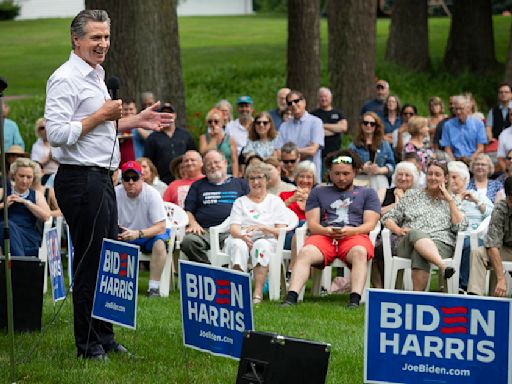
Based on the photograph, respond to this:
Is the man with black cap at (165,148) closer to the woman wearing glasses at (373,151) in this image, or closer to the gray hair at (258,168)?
the woman wearing glasses at (373,151)

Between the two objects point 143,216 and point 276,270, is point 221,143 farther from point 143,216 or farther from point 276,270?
point 276,270

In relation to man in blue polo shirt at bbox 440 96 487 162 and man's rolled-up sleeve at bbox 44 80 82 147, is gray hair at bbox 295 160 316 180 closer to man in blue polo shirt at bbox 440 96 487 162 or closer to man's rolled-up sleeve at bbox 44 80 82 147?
man in blue polo shirt at bbox 440 96 487 162

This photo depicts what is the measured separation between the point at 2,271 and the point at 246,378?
380 cm

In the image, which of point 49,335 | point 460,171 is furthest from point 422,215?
point 49,335

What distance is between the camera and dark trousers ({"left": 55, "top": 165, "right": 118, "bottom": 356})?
7.82m

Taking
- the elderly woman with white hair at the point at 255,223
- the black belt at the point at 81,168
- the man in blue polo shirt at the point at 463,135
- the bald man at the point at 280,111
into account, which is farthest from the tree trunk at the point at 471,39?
the black belt at the point at 81,168

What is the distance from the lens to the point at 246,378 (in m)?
6.22

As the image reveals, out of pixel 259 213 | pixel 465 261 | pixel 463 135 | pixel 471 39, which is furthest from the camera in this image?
pixel 471 39

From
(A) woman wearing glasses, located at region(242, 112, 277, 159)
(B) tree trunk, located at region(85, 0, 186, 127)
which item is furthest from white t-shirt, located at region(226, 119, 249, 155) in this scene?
(B) tree trunk, located at region(85, 0, 186, 127)

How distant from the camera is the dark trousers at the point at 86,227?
7.82 m

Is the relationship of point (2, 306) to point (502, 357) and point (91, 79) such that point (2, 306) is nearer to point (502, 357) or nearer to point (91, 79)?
point (91, 79)

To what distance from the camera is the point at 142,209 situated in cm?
1264

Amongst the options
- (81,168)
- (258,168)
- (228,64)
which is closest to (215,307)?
(81,168)

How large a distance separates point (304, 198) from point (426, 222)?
170 cm
